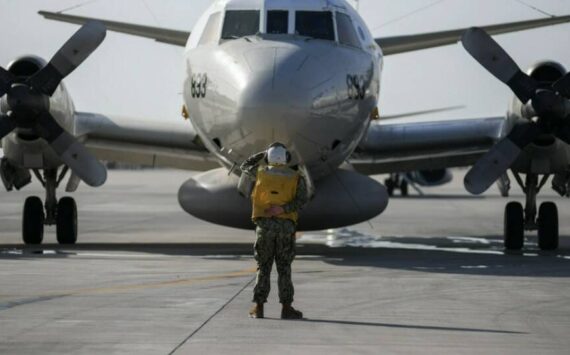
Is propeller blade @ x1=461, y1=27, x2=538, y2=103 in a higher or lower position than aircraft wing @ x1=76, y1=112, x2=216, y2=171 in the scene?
higher

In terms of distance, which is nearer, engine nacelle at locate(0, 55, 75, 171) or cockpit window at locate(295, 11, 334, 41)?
cockpit window at locate(295, 11, 334, 41)

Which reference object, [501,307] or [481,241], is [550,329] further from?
[481,241]

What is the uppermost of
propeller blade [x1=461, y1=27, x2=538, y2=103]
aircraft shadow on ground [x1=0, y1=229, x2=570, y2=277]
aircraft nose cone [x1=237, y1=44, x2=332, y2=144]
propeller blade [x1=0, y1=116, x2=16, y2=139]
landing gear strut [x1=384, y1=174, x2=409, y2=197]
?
propeller blade [x1=461, y1=27, x2=538, y2=103]

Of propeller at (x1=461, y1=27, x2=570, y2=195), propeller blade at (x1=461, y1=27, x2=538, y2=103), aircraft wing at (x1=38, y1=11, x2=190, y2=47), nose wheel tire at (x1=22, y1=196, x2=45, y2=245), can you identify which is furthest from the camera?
nose wheel tire at (x1=22, y1=196, x2=45, y2=245)

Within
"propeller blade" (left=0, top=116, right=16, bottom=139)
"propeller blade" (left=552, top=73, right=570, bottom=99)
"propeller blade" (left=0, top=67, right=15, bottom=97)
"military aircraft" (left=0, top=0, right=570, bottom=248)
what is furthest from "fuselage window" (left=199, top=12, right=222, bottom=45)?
"propeller blade" (left=552, top=73, right=570, bottom=99)

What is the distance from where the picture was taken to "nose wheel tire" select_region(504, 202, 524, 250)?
1928 cm

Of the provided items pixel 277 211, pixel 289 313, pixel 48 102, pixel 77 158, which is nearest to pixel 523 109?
pixel 77 158

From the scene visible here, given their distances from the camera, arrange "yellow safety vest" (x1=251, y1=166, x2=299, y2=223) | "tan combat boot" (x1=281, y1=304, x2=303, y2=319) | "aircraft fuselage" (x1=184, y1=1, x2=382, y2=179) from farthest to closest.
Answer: "aircraft fuselage" (x1=184, y1=1, x2=382, y2=179), "yellow safety vest" (x1=251, y1=166, x2=299, y2=223), "tan combat boot" (x1=281, y1=304, x2=303, y2=319)

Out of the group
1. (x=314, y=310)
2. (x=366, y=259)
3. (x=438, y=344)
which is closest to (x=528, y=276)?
(x=366, y=259)

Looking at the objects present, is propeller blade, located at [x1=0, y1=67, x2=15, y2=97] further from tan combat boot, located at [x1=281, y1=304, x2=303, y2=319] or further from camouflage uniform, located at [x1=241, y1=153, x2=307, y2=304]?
tan combat boot, located at [x1=281, y1=304, x2=303, y2=319]

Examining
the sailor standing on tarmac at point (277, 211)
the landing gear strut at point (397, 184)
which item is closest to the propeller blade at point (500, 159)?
the sailor standing on tarmac at point (277, 211)

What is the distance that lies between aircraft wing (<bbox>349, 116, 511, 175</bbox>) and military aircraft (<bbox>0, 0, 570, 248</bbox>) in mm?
22

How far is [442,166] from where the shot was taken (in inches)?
853

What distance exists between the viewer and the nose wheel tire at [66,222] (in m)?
20.0
